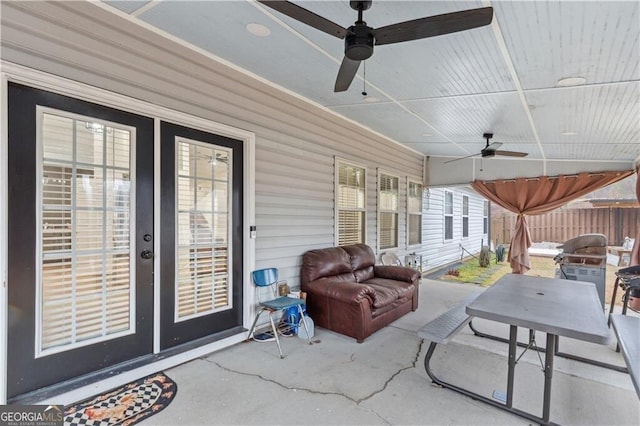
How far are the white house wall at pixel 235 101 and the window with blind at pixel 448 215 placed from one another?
426 cm

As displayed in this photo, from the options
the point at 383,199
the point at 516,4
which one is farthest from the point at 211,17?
the point at 383,199

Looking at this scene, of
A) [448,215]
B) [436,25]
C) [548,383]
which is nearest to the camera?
[436,25]

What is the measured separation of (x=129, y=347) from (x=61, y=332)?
511mm

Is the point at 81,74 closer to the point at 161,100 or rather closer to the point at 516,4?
the point at 161,100

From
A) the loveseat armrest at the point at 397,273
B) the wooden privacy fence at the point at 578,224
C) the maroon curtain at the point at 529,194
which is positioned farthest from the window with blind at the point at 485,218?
the loveseat armrest at the point at 397,273

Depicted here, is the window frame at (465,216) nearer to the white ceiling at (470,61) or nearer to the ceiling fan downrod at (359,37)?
the white ceiling at (470,61)

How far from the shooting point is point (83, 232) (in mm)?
2414

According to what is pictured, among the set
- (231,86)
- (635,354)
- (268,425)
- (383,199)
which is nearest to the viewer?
(635,354)

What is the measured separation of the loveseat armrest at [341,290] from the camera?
349 centimetres

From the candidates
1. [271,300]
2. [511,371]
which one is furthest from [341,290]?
[511,371]

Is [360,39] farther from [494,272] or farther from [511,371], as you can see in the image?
[494,272]

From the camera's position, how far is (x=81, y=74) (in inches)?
91.0

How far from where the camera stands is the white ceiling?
6.90 ft

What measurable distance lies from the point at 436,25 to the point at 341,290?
271 cm
